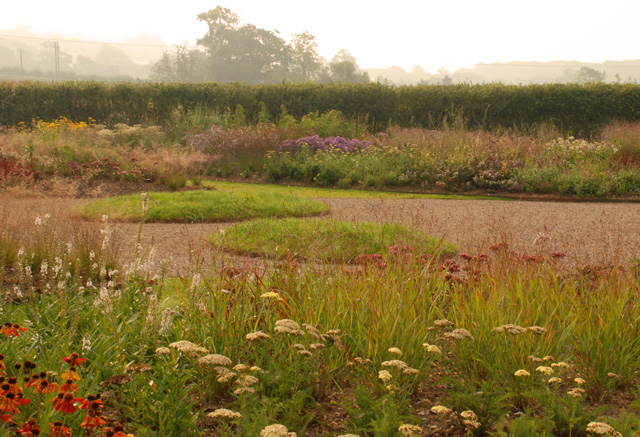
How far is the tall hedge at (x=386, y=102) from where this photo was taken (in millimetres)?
20219

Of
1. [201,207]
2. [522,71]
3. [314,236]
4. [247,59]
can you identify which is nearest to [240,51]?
[247,59]

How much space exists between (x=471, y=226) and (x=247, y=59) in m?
57.8

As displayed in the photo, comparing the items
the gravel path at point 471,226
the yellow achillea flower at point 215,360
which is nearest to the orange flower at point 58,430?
the yellow achillea flower at point 215,360

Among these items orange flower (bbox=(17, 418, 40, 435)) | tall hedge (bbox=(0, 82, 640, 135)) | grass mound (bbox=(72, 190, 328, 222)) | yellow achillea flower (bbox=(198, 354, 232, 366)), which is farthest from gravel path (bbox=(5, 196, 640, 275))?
tall hedge (bbox=(0, 82, 640, 135))

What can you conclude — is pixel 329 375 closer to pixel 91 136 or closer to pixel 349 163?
pixel 349 163

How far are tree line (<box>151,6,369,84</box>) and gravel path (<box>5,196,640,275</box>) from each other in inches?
2000

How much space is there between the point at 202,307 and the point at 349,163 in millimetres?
10519

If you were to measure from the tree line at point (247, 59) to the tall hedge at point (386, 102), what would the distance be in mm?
36815

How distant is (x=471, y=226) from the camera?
5.18 m

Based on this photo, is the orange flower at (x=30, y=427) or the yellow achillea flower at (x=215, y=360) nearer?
the orange flower at (x=30, y=427)

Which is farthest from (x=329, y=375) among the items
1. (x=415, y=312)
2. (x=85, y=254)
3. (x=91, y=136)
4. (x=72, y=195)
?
(x=91, y=136)

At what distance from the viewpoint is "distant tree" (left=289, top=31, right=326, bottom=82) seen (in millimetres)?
59344

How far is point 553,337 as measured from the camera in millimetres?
3057

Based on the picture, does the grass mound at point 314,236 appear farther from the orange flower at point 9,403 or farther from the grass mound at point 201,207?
the orange flower at point 9,403
